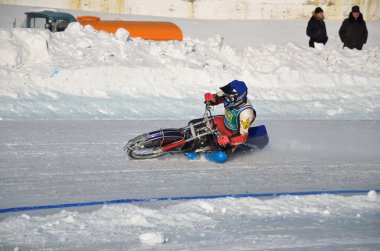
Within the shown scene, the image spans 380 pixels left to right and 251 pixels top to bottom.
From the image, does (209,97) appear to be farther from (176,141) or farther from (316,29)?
(316,29)

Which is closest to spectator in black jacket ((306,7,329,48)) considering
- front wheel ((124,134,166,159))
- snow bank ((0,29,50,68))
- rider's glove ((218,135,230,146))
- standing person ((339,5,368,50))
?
standing person ((339,5,368,50))

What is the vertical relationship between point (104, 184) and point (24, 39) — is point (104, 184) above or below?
below

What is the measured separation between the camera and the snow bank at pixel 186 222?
19.9 feet

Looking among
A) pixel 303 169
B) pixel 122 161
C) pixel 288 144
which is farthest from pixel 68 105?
pixel 303 169

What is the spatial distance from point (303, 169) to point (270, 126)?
2.96m

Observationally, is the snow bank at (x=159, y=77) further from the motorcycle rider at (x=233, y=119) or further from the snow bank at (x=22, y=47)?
the motorcycle rider at (x=233, y=119)

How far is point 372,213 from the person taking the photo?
739cm

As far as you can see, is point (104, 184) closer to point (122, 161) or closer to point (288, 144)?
point (122, 161)

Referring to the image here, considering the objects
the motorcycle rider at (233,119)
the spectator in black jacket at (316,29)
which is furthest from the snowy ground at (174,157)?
the spectator in black jacket at (316,29)

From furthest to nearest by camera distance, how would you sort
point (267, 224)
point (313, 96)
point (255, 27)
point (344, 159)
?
point (255, 27)
point (313, 96)
point (344, 159)
point (267, 224)

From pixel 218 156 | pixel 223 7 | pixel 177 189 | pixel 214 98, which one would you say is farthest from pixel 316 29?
pixel 177 189

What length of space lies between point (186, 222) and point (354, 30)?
533 inches

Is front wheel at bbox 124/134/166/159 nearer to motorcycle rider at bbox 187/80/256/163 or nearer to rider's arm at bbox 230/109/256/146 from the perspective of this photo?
motorcycle rider at bbox 187/80/256/163

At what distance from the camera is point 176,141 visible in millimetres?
9297
